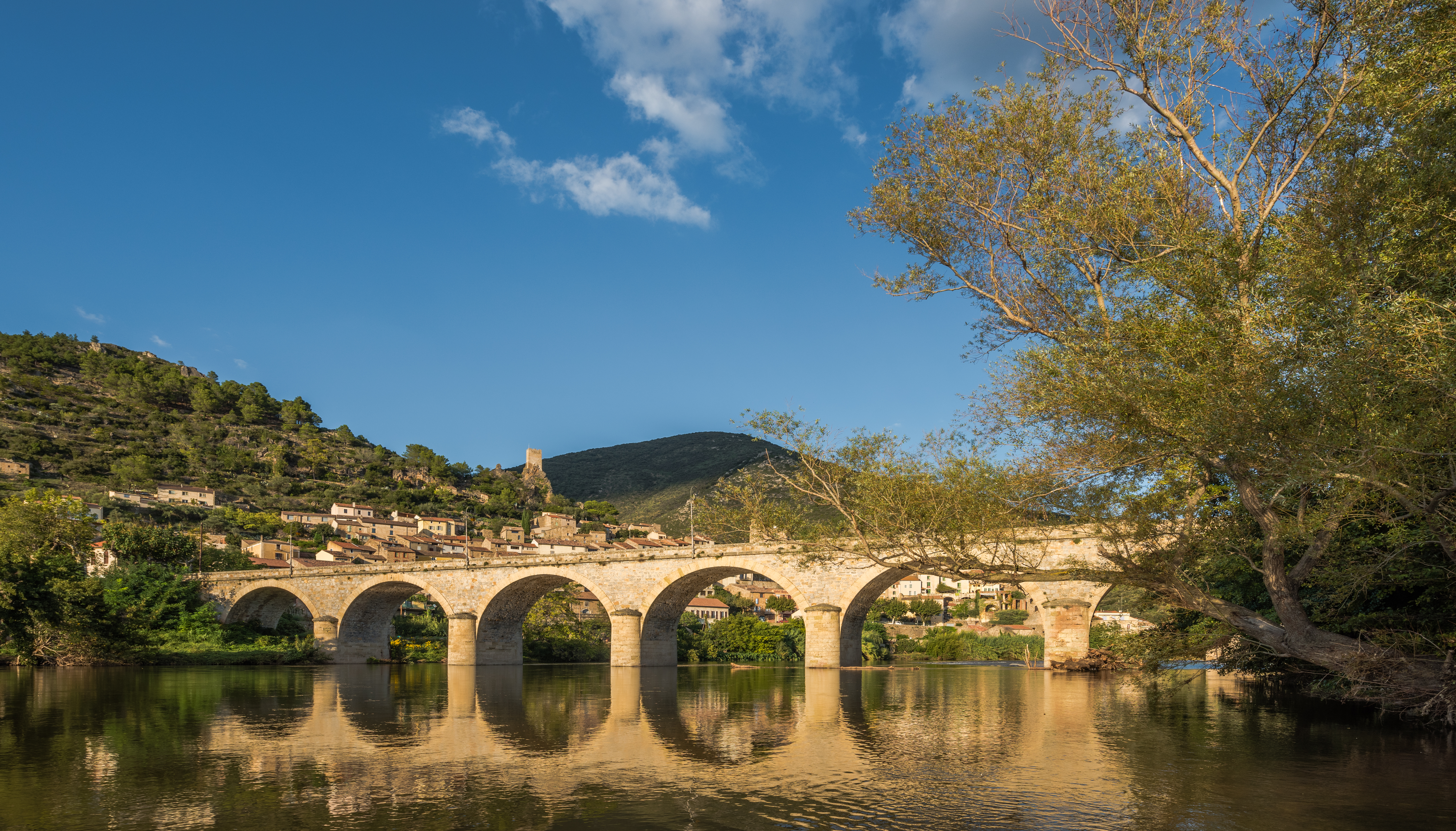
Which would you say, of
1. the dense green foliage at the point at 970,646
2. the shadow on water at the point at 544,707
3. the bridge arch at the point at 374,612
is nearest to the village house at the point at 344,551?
the bridge arch at the point at 374,612

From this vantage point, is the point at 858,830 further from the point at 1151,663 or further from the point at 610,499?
the point at 610,499

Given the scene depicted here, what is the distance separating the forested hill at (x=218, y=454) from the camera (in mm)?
86375

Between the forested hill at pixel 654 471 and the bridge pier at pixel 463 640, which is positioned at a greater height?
the forested hill at pixel 654 471

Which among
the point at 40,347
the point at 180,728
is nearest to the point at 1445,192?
the point at 180,728

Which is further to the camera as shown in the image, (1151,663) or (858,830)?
(1151,663)

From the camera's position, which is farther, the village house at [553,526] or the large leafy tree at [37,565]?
the village house at [553,526]

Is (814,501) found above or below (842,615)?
above

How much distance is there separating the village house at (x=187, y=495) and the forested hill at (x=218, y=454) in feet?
4.30

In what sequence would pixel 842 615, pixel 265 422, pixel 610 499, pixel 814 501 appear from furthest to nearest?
pixel 610 499
pixel 265 422
pixel 842 615
pixel 814 501

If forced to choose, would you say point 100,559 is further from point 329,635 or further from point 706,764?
point 706,764

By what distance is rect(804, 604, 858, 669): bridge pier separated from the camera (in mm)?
36625

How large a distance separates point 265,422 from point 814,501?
12189cm

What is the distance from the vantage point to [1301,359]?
33.0ft

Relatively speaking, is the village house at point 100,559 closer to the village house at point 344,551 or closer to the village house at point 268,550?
the village house at point 268,550
